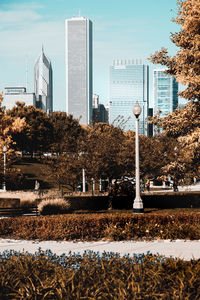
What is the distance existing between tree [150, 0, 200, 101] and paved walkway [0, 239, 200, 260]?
909 centimetres

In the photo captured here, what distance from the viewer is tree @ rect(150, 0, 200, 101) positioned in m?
20.1

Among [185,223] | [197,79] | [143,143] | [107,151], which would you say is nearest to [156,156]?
[143,143]

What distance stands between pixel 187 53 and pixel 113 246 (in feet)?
38.9

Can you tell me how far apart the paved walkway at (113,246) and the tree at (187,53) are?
29.8ft

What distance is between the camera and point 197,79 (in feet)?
64.2

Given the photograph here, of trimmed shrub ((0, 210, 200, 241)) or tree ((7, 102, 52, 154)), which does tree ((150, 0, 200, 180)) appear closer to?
trimmed shrub ((0, 210, 200, 241))

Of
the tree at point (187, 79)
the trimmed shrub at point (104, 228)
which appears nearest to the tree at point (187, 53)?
the tree at point (187, 79)

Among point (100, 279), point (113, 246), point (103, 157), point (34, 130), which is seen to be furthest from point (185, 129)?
point (34, 130)

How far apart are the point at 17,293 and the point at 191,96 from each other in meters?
17.4

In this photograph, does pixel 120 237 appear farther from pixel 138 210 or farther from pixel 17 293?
pixel 17 293

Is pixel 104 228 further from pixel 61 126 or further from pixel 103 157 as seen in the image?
pixel 61 126

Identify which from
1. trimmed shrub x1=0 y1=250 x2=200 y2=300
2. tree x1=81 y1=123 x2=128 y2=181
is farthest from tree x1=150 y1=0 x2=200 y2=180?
trimmed shrub x1=0 y1=250 x2=200 y2=300

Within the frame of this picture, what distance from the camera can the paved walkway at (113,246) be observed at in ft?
37.5

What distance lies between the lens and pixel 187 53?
20859mm
